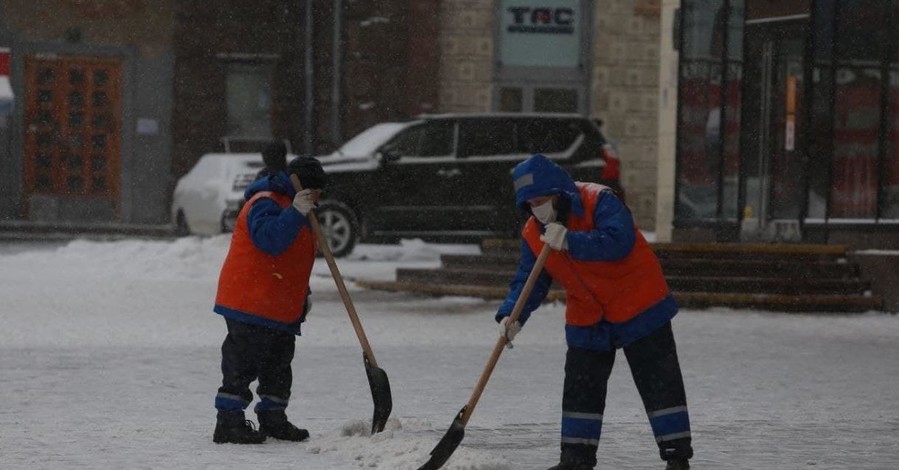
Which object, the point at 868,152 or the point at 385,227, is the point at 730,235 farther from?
the point at 385,227

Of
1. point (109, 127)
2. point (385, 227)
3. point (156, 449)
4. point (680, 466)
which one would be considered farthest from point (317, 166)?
point (109, 127)

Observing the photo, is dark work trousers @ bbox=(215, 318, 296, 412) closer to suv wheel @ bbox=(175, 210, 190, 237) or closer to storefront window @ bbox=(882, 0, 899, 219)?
storefront window @ bbox=(882, 0, 899, 219)

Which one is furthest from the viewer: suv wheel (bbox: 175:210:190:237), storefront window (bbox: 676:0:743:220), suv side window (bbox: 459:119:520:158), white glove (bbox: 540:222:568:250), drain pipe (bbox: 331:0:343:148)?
drain pipe (bbox: 331:0:343:148)

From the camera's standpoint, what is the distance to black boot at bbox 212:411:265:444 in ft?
25.8

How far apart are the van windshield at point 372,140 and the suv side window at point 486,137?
68cm

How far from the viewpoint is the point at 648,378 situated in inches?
279

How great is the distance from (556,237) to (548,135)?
15.6 meters

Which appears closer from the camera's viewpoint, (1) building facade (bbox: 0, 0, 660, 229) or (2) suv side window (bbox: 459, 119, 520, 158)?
(2) suv side window (bbox: 459, 119, 520, 158)

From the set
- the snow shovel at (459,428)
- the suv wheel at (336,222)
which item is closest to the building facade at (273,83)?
the suv wheel at (336,222)

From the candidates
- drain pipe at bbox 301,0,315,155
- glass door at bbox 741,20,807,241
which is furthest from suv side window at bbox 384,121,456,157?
drain pipe at bbox 301,0,315,155

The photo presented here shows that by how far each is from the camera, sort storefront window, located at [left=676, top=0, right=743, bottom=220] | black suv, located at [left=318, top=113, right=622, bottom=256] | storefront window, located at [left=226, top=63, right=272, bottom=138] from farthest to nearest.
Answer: storefront window, located at [left=226, top=63, right=272, bottom=138], black suv, located at [left=318, top=113, right=622, bottom=256], storefront window, located at [left=676, top=0, right=743, bottom=220]

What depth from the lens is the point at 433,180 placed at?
21906mm

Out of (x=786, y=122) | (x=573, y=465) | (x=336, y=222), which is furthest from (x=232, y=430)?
(x=336, y=222)

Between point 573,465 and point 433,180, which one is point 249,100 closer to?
point 433,180
